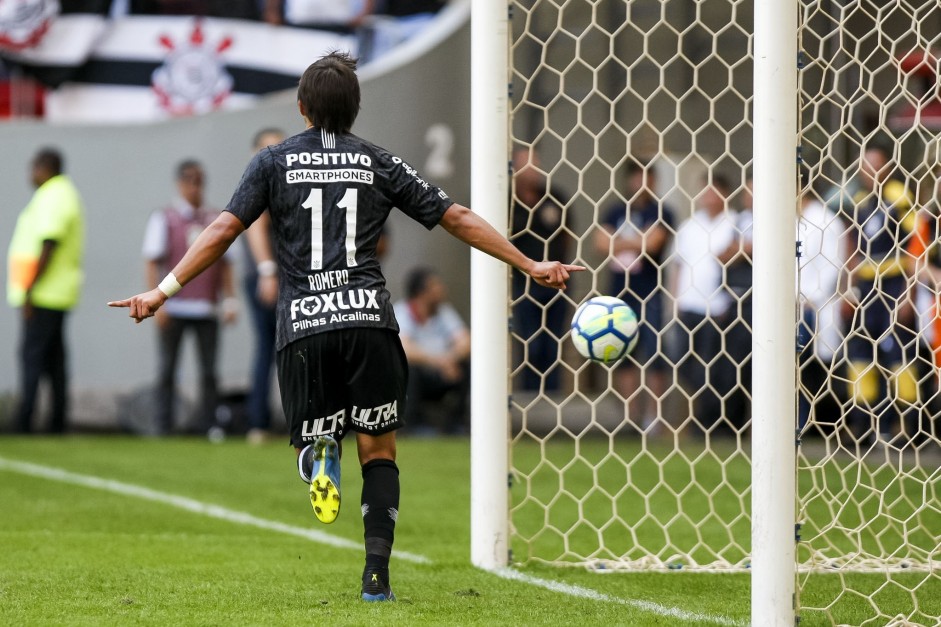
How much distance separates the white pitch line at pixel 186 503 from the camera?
661 cm

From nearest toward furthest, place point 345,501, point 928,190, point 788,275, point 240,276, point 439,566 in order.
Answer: point 788,275, point 439,566, point 928,190, point 345,501, point 240,276

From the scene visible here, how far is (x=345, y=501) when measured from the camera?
26.4 feet

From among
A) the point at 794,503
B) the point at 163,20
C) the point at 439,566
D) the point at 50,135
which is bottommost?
the point at 439,566

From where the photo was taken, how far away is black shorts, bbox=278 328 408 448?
4.80 meters

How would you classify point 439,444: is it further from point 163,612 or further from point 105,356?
point 163,612

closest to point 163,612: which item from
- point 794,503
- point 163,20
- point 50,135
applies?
point 794,503

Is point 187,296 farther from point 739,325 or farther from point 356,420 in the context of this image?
point 356,420

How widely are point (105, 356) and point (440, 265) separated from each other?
2.90 metres

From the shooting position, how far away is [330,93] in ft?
15.9

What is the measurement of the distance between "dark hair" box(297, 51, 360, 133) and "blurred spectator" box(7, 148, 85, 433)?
263 inches

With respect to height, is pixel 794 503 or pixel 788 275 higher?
pixel 788 275

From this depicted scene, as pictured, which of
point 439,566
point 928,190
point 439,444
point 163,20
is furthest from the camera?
point 163,20

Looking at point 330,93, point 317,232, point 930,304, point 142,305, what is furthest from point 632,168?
point 142,305

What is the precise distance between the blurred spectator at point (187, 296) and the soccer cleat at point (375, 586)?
675cm
